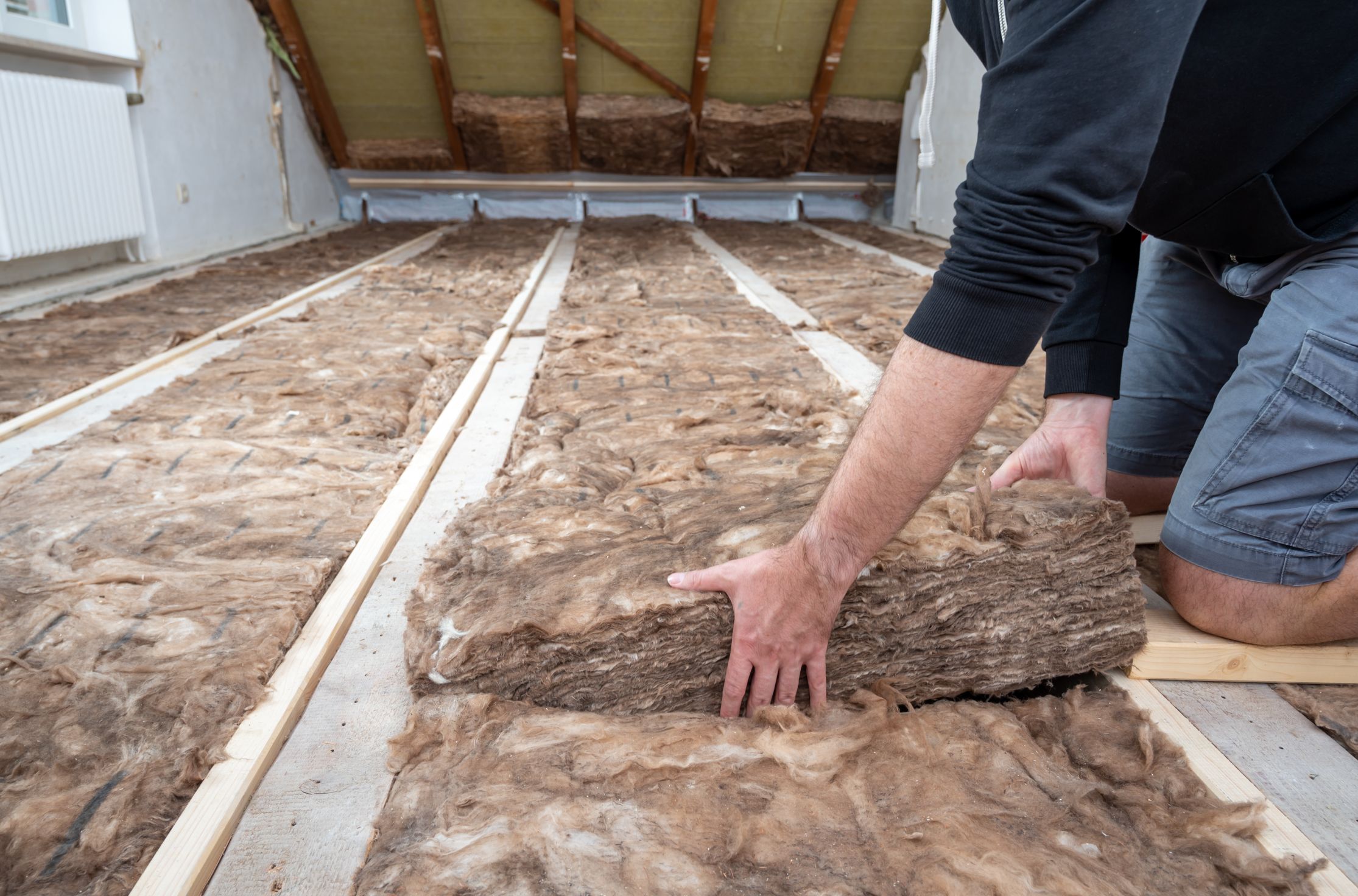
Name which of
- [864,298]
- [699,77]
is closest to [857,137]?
[699,77]

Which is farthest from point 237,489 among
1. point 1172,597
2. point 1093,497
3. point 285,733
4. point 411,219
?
point 411,219

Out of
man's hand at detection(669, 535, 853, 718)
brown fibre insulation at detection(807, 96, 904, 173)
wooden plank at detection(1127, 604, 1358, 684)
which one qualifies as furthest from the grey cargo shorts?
brown fibre insulation at detection(807, 96, 904, 173)

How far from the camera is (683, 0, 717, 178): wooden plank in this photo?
7012 mm

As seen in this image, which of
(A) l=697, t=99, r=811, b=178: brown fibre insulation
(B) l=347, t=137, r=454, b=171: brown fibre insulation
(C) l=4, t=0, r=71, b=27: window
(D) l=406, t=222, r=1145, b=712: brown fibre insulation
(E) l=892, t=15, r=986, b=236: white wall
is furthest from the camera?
(B) l=347, t=137, r=454, b=171: brown fibre insulation

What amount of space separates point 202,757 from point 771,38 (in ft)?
25.1

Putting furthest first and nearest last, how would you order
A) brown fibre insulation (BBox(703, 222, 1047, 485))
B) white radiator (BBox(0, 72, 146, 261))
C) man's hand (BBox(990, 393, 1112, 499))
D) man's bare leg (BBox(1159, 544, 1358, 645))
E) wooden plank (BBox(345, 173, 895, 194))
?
wooden plank (BBox(345, 173, 895, 194)), white radiator (BBox(0, 72, 146, 261)), brown fibre insulation (BBox(703, 222, 1047, 485)), man's hand (BBox(990, 393, 1112, 499)), man's bare leg (BBox(1159, 544, 1358, 645))

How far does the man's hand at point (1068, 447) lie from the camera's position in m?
1.62

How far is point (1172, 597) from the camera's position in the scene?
1.48 m

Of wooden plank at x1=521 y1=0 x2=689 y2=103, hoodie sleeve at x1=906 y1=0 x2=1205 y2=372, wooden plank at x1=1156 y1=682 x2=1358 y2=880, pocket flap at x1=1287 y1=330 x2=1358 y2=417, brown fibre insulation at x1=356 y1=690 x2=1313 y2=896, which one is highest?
wooden plank at x1=521 y1=0 x2=689 y2=103

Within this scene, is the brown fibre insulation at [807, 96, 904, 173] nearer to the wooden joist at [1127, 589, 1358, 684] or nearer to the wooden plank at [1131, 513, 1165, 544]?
the wooden plank at [1131, 513, 1165, 544]

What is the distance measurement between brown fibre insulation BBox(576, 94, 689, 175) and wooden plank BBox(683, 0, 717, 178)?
6 cm

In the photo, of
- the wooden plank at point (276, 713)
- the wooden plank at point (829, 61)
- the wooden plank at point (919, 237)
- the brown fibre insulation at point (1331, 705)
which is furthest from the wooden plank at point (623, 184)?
the brown fibre insulation at point (1331, 705)

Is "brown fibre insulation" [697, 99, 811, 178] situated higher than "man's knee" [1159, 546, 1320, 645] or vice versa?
"brown fibre insulation" [697, 99, 811, 178]

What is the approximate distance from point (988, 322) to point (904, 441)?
0.53 ft
